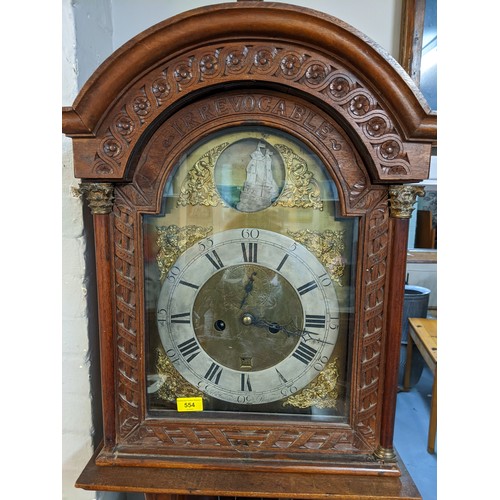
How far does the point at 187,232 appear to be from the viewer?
2.16ft

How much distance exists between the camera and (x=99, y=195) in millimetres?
605

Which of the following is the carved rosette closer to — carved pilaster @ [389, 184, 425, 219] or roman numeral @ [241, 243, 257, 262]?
carved pilaster @ [389, 184, 425, 219]

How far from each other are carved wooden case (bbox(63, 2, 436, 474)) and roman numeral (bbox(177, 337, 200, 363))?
0.07 m

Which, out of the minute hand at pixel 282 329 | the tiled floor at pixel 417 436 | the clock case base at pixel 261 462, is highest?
the minute hand at pixel 282 329

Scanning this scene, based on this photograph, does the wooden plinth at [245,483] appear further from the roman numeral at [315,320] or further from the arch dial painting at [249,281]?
the roman numeral at [315,320]

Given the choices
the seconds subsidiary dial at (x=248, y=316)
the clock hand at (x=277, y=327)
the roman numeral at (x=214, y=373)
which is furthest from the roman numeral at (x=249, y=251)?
the roman numeral at (x=214, y=373)

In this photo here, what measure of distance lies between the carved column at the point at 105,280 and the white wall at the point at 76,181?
0.15m

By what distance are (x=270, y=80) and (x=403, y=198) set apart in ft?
0.94

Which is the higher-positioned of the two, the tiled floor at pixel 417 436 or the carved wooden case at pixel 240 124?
the carved wooden case at pixel 240 124

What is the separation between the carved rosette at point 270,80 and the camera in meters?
0.56

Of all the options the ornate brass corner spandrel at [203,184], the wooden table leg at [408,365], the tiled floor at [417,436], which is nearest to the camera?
the ornate brass corner spandrel at [203,184]

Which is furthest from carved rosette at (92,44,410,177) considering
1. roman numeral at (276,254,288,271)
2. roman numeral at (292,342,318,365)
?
roman numeral at (292,342,318,365)

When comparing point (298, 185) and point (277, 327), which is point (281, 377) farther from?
point (298, 185)

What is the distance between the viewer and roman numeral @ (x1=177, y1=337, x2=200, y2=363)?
2.22ft
